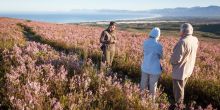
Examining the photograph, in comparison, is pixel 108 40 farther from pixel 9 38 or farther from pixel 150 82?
pixel 9 38

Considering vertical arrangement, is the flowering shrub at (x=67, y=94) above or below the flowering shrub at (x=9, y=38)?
above

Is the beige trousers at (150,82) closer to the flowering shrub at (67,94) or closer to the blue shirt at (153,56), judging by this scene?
the blue shirt at (153,56)

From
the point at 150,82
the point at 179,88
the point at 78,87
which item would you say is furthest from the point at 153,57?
the point at 78,87

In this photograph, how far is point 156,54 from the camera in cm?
855

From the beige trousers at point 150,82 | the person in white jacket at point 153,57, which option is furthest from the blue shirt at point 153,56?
the beige trousers at point 150,82

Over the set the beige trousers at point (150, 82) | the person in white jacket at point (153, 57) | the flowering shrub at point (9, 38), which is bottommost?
the flowering shrub at point (9, 38)

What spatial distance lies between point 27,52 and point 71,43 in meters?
7.38

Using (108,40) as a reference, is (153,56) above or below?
above

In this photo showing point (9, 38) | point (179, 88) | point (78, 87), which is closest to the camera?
point (78, 87)

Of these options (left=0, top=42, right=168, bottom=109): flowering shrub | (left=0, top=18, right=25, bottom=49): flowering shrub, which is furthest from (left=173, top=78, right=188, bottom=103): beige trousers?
(left=0, top=18, right=25, bottom=49): flowering shrub

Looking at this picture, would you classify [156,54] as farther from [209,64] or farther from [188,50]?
[209,64]

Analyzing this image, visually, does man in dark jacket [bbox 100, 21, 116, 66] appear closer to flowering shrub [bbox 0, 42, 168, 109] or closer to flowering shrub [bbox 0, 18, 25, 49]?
flowering shrub [bbox 0, 42, 168, 109]

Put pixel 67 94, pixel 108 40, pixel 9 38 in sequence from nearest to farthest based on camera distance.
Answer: pixel 67 94
pixel 108 40
pixel 9 38

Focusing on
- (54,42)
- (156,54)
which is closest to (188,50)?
(156,54)
